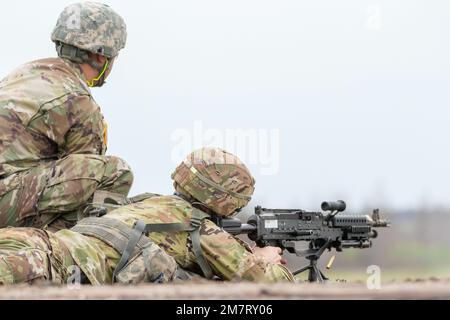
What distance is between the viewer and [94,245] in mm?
5496

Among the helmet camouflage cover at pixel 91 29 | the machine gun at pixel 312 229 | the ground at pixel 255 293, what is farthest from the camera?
the machine gun at pixel 312 229

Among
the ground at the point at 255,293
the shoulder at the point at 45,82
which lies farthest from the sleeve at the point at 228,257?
the ground at the point at 255,293

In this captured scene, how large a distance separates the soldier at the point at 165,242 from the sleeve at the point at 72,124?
0.70m

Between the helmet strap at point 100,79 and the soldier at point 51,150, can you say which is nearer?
the soldier at point 51,150

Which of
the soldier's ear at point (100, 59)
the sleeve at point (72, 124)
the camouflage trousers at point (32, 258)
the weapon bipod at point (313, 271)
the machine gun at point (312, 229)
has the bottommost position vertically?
the weapon bipod at point (313, 271)

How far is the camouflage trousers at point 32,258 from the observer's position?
4914 mm

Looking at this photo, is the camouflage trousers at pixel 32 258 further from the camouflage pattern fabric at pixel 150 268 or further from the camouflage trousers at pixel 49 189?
the camouflage trousers at pixel 49 189

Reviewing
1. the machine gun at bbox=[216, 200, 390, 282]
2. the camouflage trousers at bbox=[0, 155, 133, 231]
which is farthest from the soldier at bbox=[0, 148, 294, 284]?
the camouflage trousers at bbox=[0, 155, 133, 231]

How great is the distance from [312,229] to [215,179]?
1.77 metres

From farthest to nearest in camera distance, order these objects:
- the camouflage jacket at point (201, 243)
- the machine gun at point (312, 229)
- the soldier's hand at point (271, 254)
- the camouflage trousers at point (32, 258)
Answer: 1. the machine gun at point (312, 229)
2. the soldier's hand at point (271, 254)
3. the camouflage jacket at point (201, 243)
4. the camouflage trousers at point (32, 258)

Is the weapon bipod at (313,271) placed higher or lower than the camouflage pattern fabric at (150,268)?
lower

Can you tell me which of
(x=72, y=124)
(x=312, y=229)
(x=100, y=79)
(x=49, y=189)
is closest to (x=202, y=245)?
(x=49, y=189)
